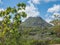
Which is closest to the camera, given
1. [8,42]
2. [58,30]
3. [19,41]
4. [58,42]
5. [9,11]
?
[9,11]

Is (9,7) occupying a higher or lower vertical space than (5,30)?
higher

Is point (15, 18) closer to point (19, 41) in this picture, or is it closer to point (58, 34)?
point (19, 41)

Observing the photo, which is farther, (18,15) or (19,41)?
(19,41)

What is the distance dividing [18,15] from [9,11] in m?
0.36

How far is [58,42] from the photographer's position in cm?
2242

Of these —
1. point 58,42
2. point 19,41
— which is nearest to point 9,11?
point 19,41

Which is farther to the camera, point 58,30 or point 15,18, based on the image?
point 58,30

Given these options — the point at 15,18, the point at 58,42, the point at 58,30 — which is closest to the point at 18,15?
the point at 15,18

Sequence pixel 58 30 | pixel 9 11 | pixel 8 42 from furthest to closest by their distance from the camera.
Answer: pixel 58 30
pixel 8 42
pixel 9 11

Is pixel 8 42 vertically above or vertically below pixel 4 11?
below

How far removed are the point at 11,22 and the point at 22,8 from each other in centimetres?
66

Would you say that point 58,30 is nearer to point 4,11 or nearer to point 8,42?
point 8,42

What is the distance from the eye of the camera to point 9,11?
28.8 ft

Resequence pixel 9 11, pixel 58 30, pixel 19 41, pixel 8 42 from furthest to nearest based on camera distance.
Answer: pixel 58 30 < pixel 19 41 < pixel 8 42 < pixel 9 11
